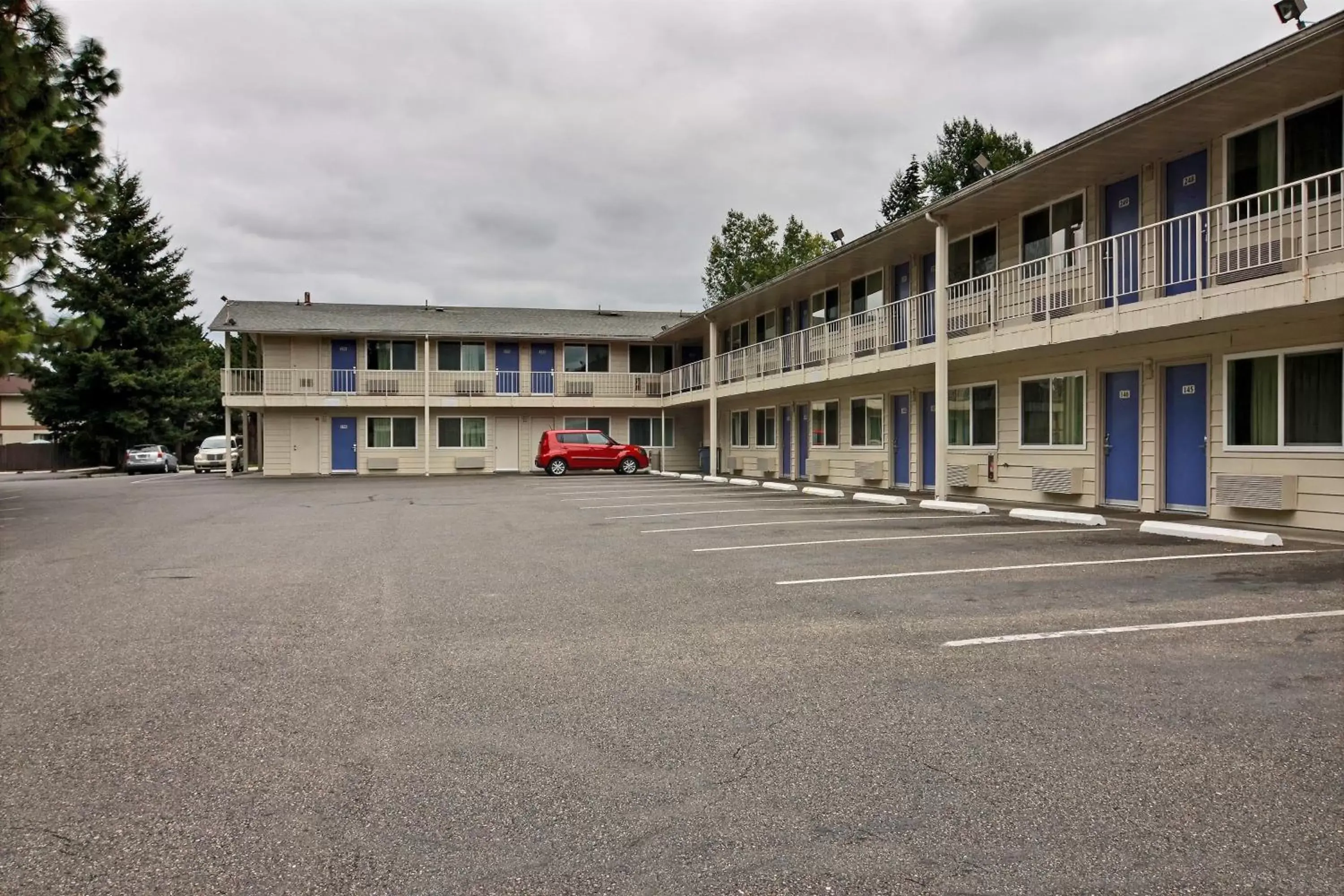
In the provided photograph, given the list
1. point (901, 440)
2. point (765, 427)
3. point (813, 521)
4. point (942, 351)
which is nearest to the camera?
point (813, 521)

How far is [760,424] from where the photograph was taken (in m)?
27.6

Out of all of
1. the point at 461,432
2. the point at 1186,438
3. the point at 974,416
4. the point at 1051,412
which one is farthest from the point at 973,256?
the point at 461,432

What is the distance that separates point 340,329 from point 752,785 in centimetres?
3008

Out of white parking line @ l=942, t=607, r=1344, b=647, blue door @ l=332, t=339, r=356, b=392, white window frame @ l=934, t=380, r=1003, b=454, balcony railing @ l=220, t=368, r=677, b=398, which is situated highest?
blue door @ l=332, t=339, r=356, b=392

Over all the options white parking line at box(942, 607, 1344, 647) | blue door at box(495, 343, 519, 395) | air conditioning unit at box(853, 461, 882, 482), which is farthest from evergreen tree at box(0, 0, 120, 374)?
blue door at box(495, 343, 519, 395)

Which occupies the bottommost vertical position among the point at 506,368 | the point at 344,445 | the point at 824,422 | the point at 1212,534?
the point at 1212,534

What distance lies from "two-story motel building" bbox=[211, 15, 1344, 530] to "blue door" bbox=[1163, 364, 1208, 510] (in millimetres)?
26

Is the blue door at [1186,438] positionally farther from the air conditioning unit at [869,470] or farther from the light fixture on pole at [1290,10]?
the air conditioning unit at [869,470]

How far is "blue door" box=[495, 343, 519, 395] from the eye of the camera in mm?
32125

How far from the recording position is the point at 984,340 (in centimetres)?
1410

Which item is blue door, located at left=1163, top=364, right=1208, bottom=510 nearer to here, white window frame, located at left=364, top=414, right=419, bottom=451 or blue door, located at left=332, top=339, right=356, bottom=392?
white window frame, located at left=364, top=414, right=419, bottom=451

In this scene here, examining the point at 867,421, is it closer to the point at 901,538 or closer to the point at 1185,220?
the point at 1185,220

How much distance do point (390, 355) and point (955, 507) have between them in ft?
77.9

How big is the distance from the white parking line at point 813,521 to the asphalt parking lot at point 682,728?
11.3 ft
